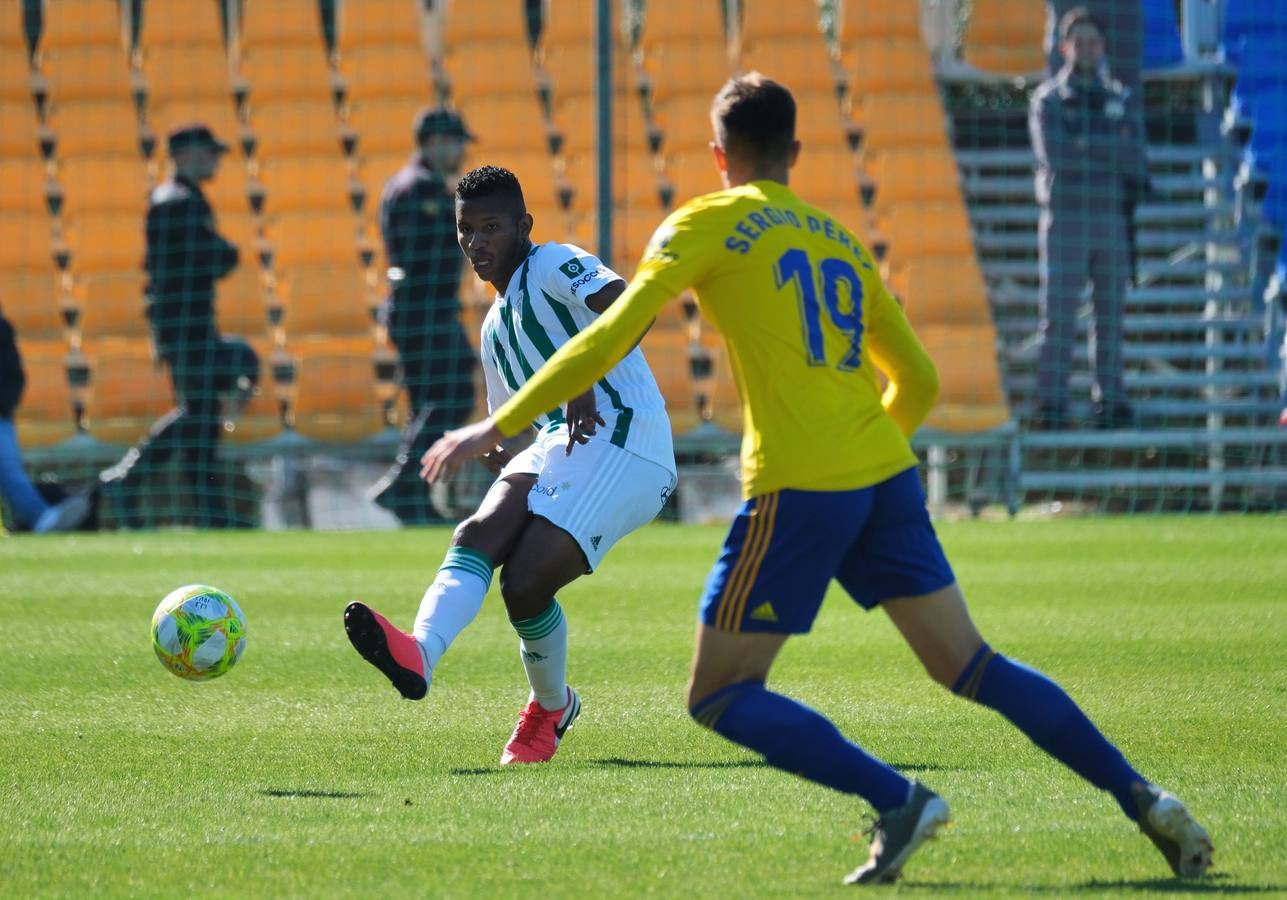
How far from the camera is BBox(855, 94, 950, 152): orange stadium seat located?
1825 centimetres

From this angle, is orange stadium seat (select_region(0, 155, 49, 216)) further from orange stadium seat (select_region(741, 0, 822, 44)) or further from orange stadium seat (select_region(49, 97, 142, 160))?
orange stadium seat (select_region(741, 0, 822, 44))

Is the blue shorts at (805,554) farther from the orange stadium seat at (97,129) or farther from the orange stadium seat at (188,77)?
the orange stadium seat at (188,77)

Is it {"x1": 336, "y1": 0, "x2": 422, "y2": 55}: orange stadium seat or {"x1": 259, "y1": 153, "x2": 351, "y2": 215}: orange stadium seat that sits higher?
{"x1": 336, "y1": 0, "x2": 422, "y2": 55}: orange stadium seat

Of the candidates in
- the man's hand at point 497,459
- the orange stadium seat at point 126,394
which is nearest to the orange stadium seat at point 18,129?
the orange stadium seat at point 126,394

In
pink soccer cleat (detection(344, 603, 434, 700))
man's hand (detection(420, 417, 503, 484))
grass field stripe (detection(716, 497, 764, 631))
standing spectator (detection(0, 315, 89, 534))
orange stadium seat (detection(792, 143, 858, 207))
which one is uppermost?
orange stadium seat (detection(792, 143, 858, 207))

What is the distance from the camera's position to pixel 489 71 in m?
19.1

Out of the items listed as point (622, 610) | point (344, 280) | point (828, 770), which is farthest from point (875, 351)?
point (344, 280)

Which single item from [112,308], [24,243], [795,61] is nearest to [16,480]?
[112,308]

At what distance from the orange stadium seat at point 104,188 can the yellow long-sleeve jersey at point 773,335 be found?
1558cm

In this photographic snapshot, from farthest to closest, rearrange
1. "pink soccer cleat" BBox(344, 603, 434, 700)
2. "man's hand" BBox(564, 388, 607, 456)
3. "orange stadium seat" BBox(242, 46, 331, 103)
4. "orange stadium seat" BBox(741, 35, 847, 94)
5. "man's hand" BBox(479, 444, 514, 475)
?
1. "orange stadium seat" BBox(242, 46, 331, 103)
2. "orange stadium seat" BBox(741, 35, 847, 94)
3. "man's hand" BBox(479, 444, 514, 475)
4. "man's hand" BBox(564, 388, 607, 456)
5. "pink soccer cleat" BBox(344, 603, 434, 700)

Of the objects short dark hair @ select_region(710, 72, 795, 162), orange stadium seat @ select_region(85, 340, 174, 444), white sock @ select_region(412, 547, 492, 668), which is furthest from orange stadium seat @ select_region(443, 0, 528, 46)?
short dark hair @ select_region(710, 72, 795, 162)

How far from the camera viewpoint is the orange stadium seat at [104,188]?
18.6 m

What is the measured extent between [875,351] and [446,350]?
38.6ft

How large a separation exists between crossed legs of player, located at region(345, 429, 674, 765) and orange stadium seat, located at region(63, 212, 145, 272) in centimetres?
1343
